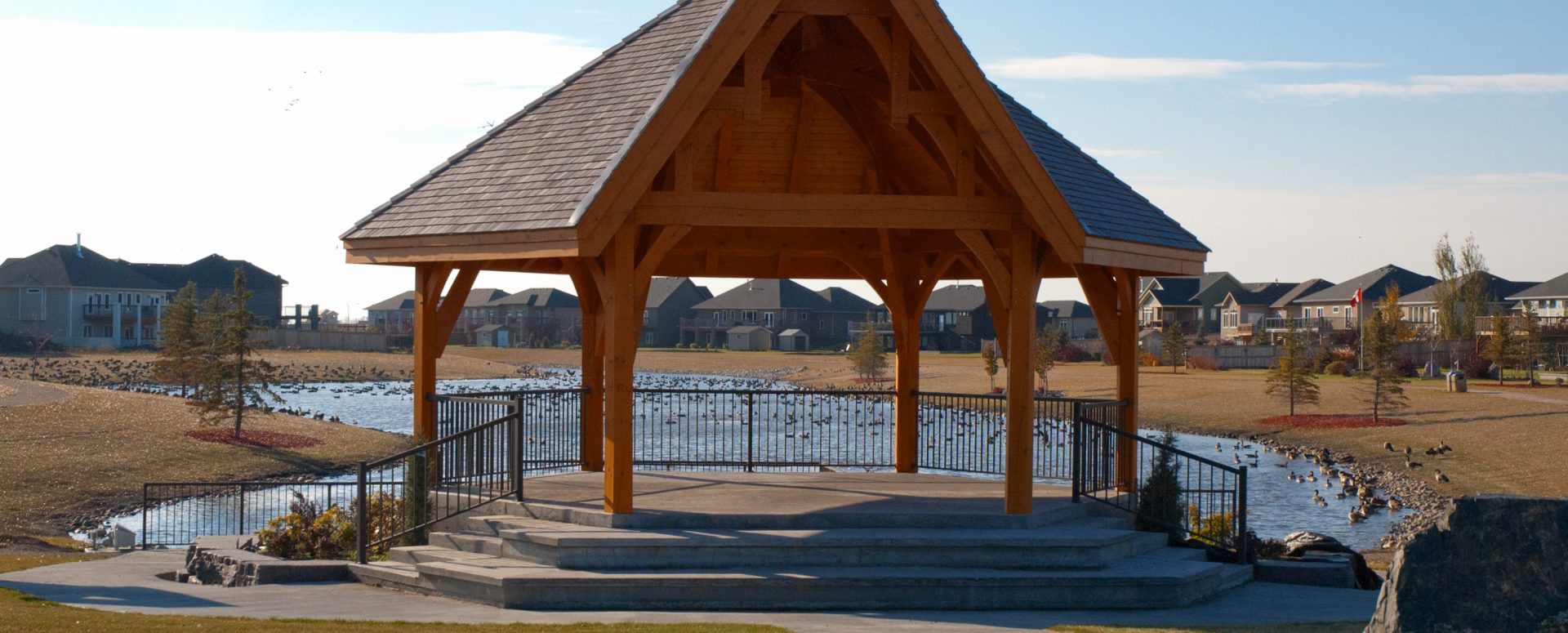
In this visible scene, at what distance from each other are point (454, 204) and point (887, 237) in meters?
5.71

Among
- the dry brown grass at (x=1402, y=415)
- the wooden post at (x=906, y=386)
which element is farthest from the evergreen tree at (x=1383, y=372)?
the wooden post at (x=906, y=386)

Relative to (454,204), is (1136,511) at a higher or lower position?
→ lower

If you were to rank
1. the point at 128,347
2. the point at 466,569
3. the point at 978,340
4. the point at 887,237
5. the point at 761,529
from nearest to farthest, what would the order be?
the point at 466,569 → the point at 761,529 → the point at 887,237 → the point at 128,347 → the point at 978,340

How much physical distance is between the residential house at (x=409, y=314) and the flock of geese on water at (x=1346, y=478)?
343 feet

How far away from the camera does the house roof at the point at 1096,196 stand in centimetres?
1312

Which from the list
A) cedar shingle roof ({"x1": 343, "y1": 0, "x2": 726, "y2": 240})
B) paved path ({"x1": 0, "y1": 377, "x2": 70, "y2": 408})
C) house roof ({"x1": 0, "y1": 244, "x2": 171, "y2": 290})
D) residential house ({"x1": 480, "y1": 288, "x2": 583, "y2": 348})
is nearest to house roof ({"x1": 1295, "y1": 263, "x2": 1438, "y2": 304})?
residential house ({"x1": 480, "y1": 288, "x2": 583, "y2": 348})

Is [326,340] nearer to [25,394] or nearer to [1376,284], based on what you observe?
[25,394]

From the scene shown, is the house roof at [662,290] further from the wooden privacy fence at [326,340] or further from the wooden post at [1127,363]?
the wooden post at [1127,363]

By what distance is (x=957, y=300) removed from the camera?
397 ft

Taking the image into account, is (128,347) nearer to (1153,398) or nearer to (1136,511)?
(1153,398)

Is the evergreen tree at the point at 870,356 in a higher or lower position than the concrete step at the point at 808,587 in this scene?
higher

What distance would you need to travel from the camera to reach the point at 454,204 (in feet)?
45.0

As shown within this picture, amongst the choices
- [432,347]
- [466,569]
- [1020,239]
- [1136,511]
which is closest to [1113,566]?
[1136,511]

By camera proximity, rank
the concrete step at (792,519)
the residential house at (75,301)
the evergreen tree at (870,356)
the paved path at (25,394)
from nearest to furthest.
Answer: the concrete step at (792,519) < the paved path at (25,394) < the evergreen tree at (870,356) < the residential house at (75,301)
